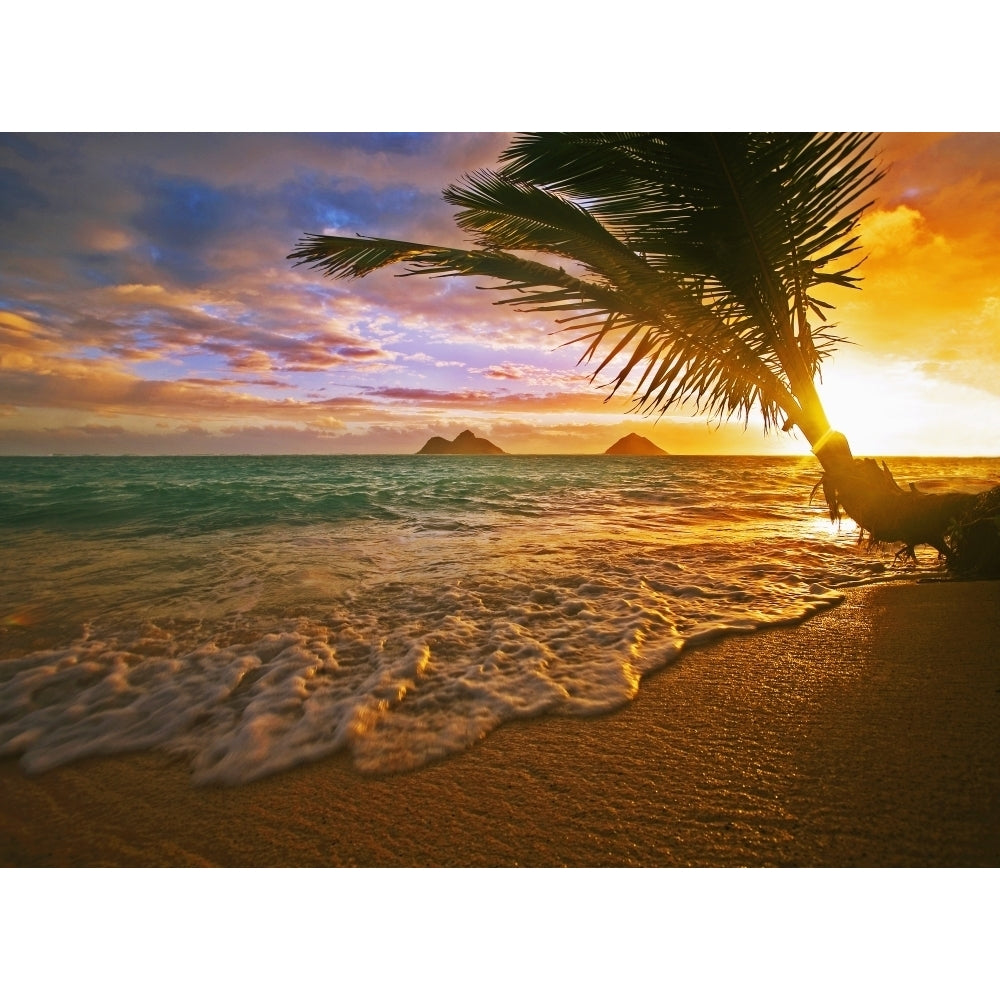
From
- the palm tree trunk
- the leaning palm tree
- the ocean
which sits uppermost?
the leaning palm tree

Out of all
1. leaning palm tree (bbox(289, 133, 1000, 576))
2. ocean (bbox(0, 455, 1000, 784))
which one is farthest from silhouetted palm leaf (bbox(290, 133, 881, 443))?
ocean (bbox(0, 455, 1000, 784))

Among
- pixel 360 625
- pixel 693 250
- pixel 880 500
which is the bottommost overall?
pixel 360 625

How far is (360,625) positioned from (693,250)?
13.8 ft

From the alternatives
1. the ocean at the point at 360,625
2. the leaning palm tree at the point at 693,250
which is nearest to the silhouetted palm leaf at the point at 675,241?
the leaning palm tree at the point at 693,250

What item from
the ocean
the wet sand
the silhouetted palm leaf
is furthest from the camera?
the silhouetted palm leaf

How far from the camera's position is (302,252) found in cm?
430

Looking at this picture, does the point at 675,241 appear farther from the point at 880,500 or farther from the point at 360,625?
the point at 360,625

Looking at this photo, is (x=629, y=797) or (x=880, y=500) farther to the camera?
(x=880, y=500)

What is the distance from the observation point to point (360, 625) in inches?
149

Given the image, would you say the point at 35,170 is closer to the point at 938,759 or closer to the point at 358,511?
the point at 358,511

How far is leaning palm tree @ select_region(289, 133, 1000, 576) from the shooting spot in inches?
150

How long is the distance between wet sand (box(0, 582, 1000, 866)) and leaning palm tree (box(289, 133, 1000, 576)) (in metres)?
2.80

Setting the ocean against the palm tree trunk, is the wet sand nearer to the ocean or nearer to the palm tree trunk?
the ocean

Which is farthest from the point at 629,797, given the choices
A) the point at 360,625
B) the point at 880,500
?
the point at 880,500
